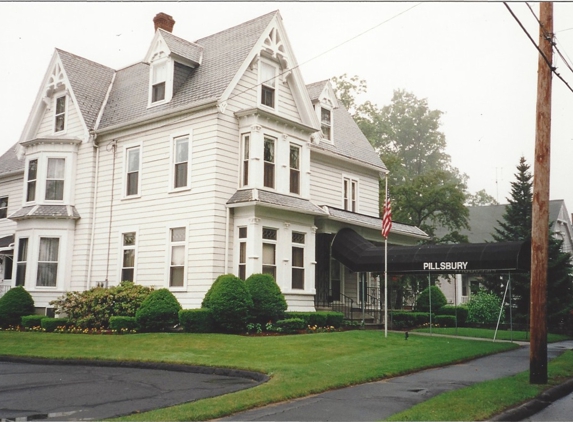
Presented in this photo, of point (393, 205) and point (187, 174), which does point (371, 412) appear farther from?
point (393, 205)

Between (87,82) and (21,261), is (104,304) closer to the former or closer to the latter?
(21,261)

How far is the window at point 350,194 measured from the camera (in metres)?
29.8

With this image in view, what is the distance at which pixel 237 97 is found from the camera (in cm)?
2295

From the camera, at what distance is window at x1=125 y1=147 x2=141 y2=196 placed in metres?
24.7

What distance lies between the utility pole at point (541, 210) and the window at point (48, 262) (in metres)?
19.7

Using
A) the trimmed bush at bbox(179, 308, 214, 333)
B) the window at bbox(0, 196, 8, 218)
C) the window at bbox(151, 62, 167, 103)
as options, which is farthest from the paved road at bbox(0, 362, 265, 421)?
the window at bbox(0, 196, 8, 218)

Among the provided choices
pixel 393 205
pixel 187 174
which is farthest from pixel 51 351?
pixel 393 205

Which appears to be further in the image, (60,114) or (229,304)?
(60,114)

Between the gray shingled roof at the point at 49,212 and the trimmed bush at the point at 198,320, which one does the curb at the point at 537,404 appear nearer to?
the trimmed bush at the point at 198,320

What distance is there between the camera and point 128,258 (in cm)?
2441

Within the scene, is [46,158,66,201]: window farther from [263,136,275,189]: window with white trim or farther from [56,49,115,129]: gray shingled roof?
[263,136,275,189]: window with white trim

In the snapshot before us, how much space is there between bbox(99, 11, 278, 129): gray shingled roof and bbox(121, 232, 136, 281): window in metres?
4.76

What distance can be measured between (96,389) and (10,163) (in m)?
25.9

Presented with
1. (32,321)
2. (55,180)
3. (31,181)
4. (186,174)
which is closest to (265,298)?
(186,174)
